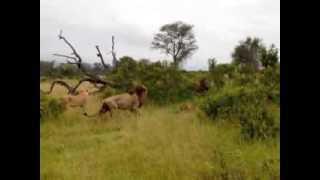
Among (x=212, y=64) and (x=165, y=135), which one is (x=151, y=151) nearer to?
(x=165, y=135)

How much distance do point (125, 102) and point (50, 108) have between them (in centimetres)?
142

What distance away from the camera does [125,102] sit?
306 inches

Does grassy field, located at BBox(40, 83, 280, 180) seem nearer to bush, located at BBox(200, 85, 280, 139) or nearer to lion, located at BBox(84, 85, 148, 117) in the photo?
bush, located at BBox(200, 85, 280, 139)

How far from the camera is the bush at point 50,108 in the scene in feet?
25.5

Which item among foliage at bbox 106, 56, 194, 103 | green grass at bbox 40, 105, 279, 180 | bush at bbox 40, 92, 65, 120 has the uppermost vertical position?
foliage at bbox 106, 56, 194, 103

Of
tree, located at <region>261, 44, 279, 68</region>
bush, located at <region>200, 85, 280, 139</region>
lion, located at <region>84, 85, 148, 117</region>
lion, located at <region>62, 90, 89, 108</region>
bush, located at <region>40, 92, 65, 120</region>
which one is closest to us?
bush, located at <region>200, 85, 280, 139</region>

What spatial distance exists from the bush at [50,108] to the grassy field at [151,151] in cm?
51

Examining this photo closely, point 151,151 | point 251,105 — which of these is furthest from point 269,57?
point 151,151

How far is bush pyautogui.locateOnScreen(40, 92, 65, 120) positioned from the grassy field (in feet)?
1.69

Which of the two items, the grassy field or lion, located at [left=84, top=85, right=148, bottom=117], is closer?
the grassy field

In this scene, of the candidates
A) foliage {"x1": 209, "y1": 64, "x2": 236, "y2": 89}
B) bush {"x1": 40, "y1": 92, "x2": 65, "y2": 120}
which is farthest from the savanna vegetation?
foliage {"x1": 209, "y1": 64, "x2": 236, "y2": 89}

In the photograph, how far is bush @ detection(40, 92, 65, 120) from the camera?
25.5ft

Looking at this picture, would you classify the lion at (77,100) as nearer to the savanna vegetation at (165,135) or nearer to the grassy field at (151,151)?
the savanna vegetation at (165,135)
